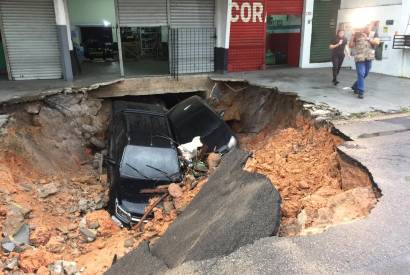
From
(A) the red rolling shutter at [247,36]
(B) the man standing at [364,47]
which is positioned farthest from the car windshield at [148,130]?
(A) the red rolling shutter at [247,36]

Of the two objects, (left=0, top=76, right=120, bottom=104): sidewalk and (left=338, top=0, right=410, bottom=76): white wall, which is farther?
(left=338, top=0, right=410, bottom=76): white wall

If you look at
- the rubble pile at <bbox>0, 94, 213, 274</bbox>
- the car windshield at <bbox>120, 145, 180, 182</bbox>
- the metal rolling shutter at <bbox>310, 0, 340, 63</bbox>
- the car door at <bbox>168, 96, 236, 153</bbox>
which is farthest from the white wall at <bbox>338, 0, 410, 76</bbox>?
the car windshield at <bbox>120, 145, 180, 182</bbox>

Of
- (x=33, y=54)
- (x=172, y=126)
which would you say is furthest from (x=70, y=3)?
(x=172, y=126)

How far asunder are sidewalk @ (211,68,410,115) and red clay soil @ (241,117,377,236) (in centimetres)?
130

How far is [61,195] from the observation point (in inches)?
307

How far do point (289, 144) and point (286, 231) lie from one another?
11.3 feet

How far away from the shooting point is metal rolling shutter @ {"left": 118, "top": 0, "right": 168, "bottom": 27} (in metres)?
12.0

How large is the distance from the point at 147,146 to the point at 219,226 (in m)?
3.38

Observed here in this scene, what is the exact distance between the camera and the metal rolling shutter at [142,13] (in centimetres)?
1197

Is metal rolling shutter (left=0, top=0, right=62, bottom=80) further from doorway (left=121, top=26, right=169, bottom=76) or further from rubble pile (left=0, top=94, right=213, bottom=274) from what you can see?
doorway (left=121, top=26, right=169, bottom=76)

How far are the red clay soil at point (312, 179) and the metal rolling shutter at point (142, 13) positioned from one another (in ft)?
21.2

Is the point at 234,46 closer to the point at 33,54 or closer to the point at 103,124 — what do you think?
the point at 103,124

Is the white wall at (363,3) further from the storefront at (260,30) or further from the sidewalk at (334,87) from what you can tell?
the sidewalk at (334,87)

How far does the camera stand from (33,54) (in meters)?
11.8
